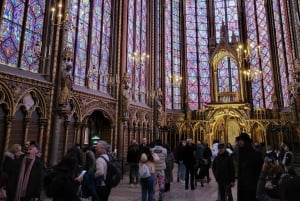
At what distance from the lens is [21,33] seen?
10672 mm

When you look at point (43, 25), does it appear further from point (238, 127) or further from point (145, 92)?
point (238, 127)

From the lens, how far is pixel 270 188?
4.80 metres

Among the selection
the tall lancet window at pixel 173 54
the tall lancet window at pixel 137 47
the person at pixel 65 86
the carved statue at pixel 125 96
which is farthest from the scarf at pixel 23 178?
the tall lancet window at pixel 173 54

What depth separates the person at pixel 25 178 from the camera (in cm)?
439

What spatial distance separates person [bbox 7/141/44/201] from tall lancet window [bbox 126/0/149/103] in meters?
13.8

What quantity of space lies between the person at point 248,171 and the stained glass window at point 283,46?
20202 millimetres

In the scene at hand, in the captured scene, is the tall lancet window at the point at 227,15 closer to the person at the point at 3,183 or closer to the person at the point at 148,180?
the person at the point at 148,180

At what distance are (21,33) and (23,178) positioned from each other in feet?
26.9

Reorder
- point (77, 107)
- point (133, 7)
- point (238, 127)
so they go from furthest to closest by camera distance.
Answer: point (238, 127)
point (133, 7)
point (77, 107)

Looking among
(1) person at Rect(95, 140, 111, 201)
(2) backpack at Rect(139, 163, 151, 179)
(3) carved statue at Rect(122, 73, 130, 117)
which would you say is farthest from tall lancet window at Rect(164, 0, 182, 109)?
(1) person at Rect(95, 140, 111, 201)

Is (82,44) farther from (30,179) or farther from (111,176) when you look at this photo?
(30,179)

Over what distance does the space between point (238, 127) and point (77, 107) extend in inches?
659

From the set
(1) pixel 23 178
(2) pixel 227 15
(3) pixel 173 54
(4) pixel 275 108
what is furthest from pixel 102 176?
(2) pixel 227 15

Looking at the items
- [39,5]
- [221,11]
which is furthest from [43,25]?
[221,11]
